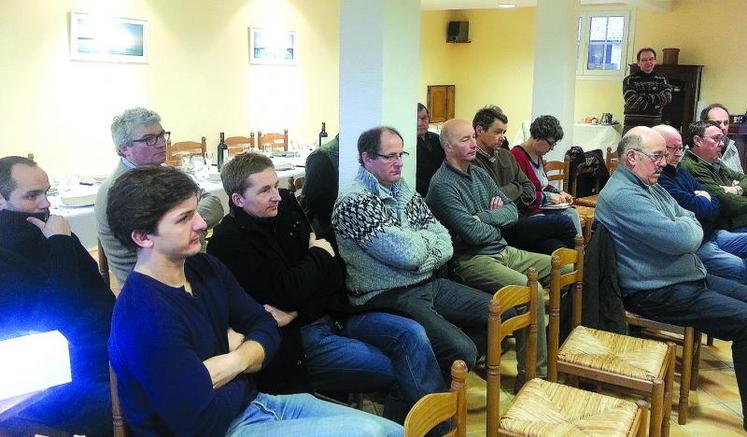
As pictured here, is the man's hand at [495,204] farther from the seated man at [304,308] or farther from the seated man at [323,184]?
the seated man at [304,308]

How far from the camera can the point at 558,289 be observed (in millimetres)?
2613

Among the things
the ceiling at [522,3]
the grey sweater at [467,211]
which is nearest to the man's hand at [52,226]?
the grey sweater at [467,211]

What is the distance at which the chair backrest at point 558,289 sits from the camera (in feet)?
8.32

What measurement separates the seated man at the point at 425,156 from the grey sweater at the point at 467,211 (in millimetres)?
584

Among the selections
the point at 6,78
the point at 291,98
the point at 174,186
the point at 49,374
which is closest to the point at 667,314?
the point at 174,186

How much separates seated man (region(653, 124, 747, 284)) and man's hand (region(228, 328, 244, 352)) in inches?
94.6

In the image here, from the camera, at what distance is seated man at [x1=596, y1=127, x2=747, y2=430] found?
9.07ft

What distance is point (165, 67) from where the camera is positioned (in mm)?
6148

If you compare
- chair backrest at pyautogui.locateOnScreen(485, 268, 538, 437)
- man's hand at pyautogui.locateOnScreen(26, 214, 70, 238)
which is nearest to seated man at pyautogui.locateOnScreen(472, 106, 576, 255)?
chair backrest at pyautogui.locateOnScreen(485, 268, 538, 437)

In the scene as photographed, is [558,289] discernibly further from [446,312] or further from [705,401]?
[705,401]

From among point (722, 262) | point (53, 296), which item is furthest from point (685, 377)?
point (53, 296)

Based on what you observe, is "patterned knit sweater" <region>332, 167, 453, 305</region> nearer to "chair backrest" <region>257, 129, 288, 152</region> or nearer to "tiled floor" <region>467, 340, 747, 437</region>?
"tiled floor" <region>467, 340, 747, 437</region>

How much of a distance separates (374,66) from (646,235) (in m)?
1.35

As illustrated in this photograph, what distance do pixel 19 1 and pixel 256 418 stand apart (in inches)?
175
